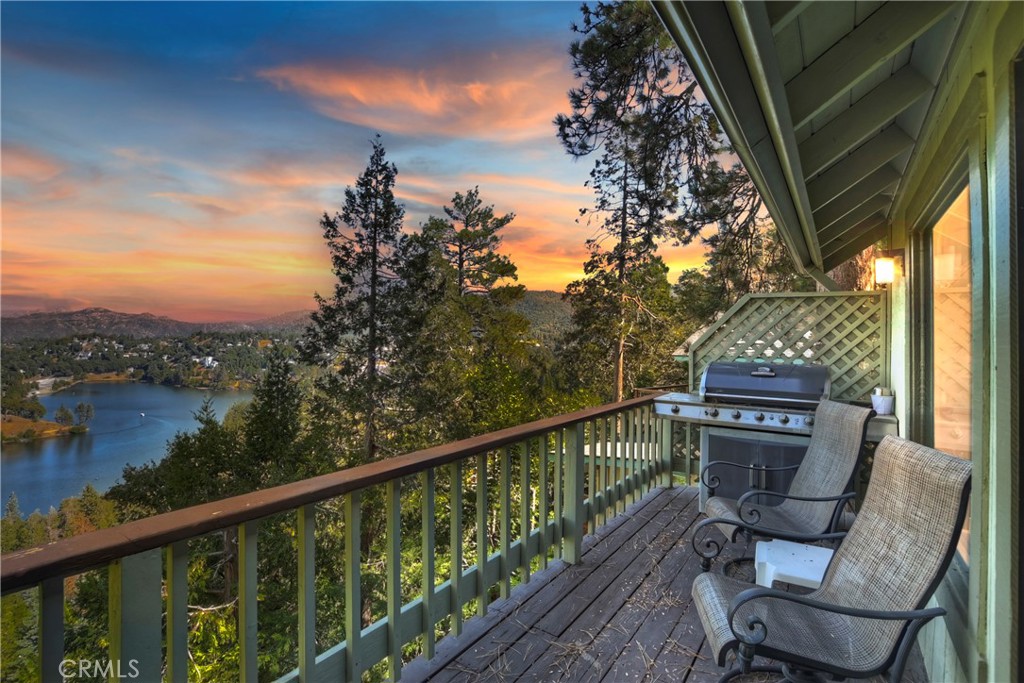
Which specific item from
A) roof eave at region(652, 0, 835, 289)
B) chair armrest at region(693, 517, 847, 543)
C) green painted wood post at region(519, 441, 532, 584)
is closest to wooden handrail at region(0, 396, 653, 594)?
green painted wood post at region(519, 441, 532, 584)

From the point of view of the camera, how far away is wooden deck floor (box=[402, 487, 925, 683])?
6.64ft

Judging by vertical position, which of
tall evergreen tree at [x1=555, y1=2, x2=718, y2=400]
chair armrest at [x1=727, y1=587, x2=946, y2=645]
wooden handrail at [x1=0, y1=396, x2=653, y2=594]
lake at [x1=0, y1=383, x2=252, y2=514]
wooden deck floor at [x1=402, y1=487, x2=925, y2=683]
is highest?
tall evergreen tree at [x1=555, y1=2, x2=718, y2=400]

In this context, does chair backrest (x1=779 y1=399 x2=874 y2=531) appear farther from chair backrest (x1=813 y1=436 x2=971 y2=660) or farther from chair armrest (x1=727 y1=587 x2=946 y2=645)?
chair armrest (x1=727 y1=587 x2=946 y2=645)

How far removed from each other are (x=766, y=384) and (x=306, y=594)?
3555 mm

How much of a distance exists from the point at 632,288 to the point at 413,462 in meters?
14.8

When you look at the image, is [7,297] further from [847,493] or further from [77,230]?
[847,493]

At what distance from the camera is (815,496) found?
9.72 ft

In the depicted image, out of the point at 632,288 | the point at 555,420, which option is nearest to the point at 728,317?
the point at 555,420

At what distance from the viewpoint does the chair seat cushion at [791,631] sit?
1607 mm

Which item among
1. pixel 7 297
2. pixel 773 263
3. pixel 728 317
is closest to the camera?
pixel 728 317

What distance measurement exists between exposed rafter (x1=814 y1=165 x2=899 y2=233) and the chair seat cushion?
2.33 m

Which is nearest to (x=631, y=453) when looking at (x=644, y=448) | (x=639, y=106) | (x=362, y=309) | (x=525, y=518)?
(x=644, y=448)

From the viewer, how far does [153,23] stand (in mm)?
20703

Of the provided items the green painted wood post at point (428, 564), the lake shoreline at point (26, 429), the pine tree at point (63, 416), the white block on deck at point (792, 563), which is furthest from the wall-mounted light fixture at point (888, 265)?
the pine tree at point (63, 416)
